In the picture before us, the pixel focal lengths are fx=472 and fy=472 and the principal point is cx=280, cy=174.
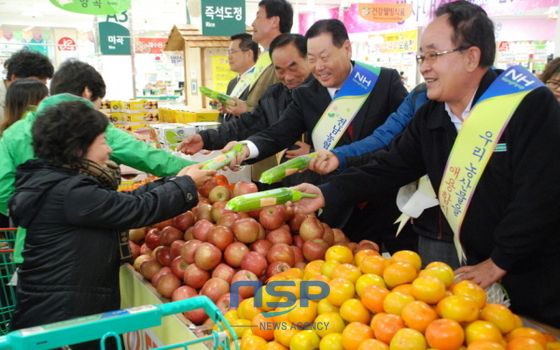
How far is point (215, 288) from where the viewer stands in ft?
6.55

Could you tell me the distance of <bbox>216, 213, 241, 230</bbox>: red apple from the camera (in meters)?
2.28

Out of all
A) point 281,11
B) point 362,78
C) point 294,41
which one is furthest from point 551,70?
point 281,11

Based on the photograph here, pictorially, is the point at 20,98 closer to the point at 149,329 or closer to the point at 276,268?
the point at 149,329

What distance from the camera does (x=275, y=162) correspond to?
382cm

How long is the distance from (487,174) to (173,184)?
1253 mm

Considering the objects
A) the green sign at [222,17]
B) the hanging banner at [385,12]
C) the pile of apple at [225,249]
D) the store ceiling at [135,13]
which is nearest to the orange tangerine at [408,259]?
the pile of apple at [225,249]

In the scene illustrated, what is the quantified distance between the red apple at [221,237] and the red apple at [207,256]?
36 mm

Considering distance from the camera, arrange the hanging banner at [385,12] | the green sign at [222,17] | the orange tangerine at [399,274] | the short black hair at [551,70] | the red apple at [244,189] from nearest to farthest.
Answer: the orange tangerine at [399,274], the red apple at [244,189], the short black hair at [551,70], the green sign at [222,17], the hanging banner at [385,12]

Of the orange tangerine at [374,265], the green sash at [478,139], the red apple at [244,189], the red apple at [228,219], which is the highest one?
the green sash at [478,139]

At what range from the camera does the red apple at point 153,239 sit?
254cm

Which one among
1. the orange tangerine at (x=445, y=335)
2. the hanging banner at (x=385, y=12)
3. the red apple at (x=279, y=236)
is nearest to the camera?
the orange tangerine at (x=445, y=335)

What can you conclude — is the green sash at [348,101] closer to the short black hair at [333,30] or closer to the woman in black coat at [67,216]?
the short black hair at [333,30]

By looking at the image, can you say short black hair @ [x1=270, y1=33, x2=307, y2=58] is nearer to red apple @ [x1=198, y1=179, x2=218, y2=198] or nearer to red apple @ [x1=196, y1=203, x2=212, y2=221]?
red apple @ [x1=198, y1=179, x2=218, y2=198]

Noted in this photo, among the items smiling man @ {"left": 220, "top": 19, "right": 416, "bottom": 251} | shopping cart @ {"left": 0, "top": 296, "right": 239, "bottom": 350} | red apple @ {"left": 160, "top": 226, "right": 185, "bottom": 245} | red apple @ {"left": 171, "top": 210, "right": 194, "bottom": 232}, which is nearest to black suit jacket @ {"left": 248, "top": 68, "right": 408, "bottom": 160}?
smiling man @ {"left": 220, "top": 19, "right": 416, "bottom": 251}
